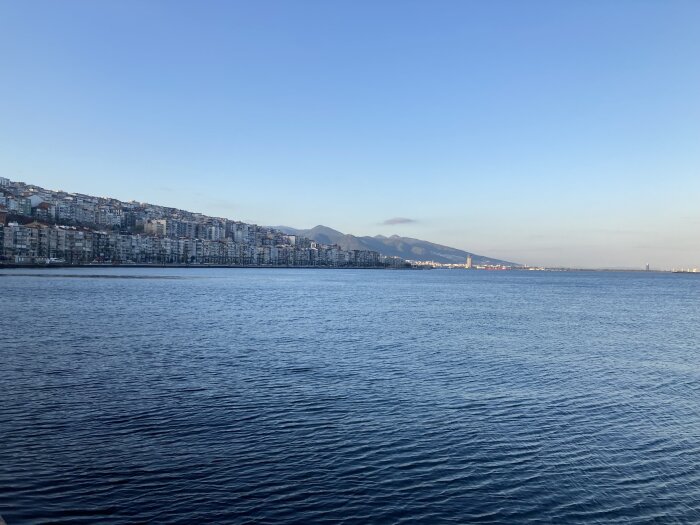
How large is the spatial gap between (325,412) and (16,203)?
204567 mm

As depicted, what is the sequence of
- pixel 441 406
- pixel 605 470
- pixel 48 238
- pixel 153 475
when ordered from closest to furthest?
pixel 153 475 < pixel 605 470 < pixel 441 406 < pixel 48 238

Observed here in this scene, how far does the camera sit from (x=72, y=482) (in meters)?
10.2

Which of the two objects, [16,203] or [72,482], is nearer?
[72,482]

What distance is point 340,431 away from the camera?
1395 centimetres

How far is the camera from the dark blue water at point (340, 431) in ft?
32.4

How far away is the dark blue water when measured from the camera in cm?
988

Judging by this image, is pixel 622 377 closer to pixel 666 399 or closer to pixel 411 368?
pixel 666 399

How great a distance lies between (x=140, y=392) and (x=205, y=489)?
26.1ft

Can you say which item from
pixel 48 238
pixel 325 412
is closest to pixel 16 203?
pixel 48 238

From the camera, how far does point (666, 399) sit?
60.7 ft

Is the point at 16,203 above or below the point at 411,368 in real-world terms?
above

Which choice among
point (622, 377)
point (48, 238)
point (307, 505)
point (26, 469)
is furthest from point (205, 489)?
point (48, 238)

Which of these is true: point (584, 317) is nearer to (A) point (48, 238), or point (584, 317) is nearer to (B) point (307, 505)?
(B) point (307, 505)

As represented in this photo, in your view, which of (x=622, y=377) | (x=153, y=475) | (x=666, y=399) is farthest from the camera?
(x=622, y=377)
